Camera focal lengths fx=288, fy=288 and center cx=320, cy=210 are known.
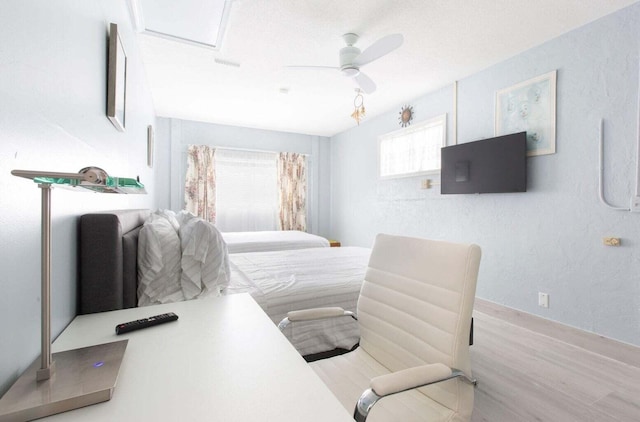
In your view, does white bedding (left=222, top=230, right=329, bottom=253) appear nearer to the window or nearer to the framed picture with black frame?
the window

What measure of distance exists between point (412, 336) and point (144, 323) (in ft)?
3.07

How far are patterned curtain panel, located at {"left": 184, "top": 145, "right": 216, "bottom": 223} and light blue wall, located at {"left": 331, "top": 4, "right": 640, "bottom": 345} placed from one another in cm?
383

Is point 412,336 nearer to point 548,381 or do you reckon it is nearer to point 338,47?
point 548,381

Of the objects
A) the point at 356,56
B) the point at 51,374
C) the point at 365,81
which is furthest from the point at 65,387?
the point at 365,81

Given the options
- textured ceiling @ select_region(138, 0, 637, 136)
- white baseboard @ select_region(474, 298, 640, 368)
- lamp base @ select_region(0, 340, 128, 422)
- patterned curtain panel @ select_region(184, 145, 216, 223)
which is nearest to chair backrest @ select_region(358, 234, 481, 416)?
lamp base @ select_region(0, 340, 128, 422)

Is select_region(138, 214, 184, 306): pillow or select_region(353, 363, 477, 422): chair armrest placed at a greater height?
select_region(138, 214, 184, 306): pillow

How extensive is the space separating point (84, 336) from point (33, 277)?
0.27m

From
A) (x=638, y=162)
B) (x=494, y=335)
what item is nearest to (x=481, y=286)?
(x=494, y=335)

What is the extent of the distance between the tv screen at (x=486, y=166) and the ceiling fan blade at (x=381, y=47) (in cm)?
149

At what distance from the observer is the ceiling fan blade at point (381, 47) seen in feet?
6.72

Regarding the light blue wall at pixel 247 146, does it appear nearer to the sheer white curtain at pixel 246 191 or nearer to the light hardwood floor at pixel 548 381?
the sheer white curtain at pixel 246 191

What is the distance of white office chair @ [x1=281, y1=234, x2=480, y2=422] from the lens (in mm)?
899

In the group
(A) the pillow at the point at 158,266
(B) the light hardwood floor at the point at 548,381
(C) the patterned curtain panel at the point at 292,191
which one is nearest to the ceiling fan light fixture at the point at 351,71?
(A) the pillow at the point at 158,266

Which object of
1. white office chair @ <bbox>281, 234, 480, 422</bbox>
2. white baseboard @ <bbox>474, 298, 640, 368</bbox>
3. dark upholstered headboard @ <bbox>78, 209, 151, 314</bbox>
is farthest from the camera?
white baseboard @ <bbox>474, 298, 640, 368</bbox>
